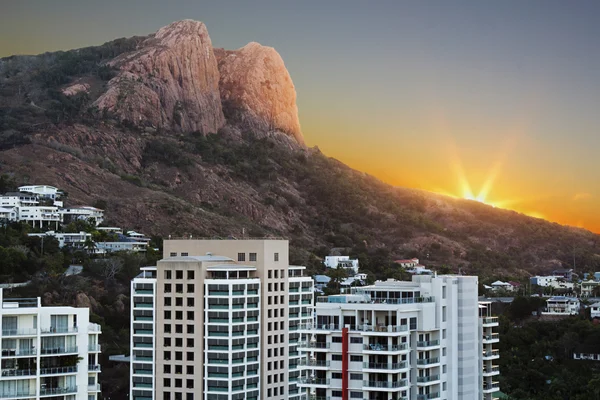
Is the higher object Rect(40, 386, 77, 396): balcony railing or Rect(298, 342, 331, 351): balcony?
Rect(298, 342, 331, 351): balcony

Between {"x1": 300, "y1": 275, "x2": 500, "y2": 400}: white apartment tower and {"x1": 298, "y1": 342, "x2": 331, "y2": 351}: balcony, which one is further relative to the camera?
{"x1": 298, "y1": 342, "x2": 331, "y2": 351}: balcony

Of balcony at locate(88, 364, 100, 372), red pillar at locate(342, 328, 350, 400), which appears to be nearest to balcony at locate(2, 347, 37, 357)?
balcony at locate(88, 364, 100, 372)

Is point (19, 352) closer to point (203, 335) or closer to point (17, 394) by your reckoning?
point (17, 394)

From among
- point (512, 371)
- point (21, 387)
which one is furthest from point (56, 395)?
point (512, 371)

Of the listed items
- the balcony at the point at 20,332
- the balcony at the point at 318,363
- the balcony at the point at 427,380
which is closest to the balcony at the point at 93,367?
the balcony at the point at 20,332

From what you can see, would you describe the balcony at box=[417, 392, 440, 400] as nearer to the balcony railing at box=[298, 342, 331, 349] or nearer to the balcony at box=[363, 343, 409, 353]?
the balcony at box=[363, 343, 409, 353]

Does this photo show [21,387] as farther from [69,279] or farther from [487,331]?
[69,279]

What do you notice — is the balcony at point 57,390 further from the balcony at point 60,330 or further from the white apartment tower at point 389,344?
the white apartment tower at point 389,344
